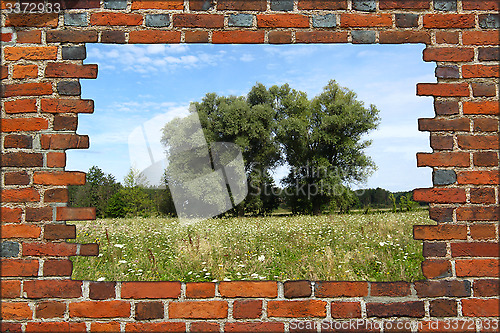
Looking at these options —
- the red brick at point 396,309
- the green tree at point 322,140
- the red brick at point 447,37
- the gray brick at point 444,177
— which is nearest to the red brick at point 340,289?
the red brick at point 396,309

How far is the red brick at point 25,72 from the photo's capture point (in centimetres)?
254

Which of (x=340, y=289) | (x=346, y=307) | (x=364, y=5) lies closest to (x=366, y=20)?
(x=364, y=5)

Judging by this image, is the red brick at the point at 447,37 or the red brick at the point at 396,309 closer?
the red brick at the point at 396,309

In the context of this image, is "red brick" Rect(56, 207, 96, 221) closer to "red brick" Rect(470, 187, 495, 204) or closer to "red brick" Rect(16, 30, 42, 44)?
"red brick" Rect(16, 30, 42, 44)

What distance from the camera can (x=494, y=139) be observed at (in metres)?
2.49

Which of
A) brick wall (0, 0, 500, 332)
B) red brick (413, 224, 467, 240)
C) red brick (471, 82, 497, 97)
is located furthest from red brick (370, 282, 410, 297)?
red brick (471, 82, 497, 97)

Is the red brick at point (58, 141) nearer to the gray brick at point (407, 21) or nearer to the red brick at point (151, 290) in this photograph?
the red brick at point (151, 290)

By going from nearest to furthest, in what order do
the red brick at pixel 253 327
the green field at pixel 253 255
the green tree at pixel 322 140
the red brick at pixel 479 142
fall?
the red brick at pixel 253 327, the red brick at pixel 479 142, the green field at pixel 253 255, the green tree at pixel 322 140

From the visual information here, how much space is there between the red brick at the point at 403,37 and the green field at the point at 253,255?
285cm

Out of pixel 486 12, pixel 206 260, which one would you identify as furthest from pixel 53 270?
pixel 486 12

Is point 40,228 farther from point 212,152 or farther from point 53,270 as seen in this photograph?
point 212,152

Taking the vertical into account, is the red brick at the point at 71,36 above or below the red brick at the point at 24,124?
above

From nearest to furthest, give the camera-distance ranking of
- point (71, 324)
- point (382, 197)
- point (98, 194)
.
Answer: point (71, 324)
point (98, 194)
point (382, 197)

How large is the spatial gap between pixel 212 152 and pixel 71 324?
13120mm
